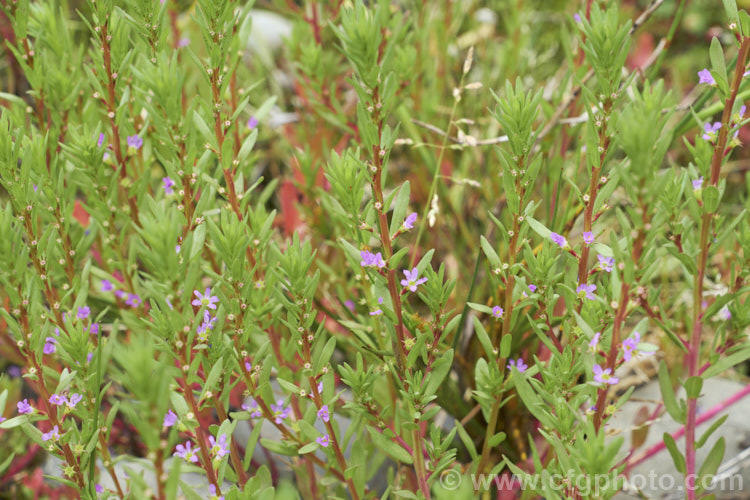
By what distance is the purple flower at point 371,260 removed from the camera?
2.63 ft

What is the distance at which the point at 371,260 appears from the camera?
82cm

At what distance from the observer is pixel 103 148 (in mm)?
958

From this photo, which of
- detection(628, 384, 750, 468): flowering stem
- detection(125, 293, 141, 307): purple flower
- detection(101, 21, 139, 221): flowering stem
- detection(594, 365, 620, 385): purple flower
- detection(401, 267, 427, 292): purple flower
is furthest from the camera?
detection(628, 384, 750, 468): flowering stem

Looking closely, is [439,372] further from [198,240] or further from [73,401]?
[73,401]

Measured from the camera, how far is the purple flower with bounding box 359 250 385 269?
0.80 meters

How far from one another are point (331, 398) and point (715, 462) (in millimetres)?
546

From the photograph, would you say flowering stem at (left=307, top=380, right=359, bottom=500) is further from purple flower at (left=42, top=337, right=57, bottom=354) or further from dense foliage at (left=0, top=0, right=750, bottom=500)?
purple flower at (left=42, top=337, right=57, bottom=354)

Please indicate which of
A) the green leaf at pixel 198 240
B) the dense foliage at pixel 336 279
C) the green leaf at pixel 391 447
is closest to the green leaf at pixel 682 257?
the dense foliage at pixel 336 279

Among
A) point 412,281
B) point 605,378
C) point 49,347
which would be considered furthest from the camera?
point 49,347

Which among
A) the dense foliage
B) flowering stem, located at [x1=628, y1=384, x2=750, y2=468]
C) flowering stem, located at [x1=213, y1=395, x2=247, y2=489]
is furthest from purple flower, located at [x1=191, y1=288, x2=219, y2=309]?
flowering stem, located at [x1=628, y1=384, x2=750, y2=468]

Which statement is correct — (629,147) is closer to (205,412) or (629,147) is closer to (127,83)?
(205,412)

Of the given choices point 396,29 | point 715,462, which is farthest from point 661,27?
point 715,462

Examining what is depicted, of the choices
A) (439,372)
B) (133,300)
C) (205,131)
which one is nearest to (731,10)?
(439,372)

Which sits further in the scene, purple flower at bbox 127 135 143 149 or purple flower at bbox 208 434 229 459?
purple flower at bbox 127 135 143 149
